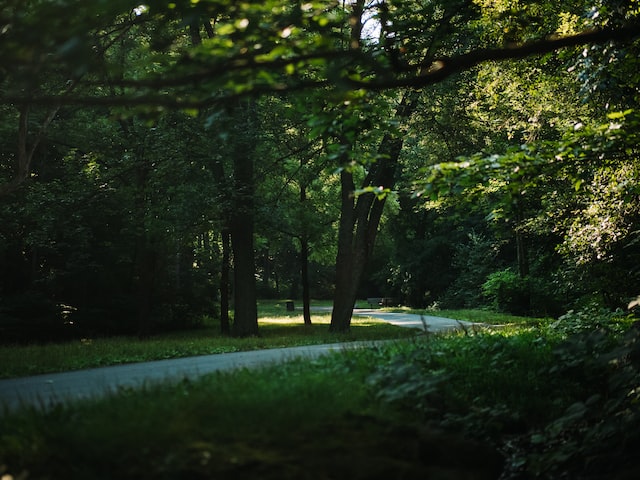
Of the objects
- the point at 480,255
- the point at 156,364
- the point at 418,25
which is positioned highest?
the point at 418,25

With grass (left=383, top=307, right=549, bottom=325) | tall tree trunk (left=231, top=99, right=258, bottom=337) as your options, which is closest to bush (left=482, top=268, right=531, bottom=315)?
grass (left=383, top=307, right=549, bottom=325)

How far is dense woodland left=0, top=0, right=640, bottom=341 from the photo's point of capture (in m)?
4.71

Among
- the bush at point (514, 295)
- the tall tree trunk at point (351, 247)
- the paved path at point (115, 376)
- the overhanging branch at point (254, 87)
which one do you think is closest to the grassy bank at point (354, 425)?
the paved path at point (115, 376)

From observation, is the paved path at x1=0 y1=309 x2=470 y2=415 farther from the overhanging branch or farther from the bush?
Result: the bush

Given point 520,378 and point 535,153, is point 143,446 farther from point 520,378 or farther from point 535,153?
point 535,153

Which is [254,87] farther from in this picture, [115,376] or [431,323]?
[431,323]

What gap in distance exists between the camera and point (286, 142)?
1989cm

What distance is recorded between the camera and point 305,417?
4.74 meters

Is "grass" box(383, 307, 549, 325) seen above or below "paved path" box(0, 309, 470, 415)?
below

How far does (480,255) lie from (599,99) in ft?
82.5

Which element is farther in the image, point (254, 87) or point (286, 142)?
point (286, 142)

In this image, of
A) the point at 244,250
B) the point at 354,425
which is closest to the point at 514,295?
the point at 244,250

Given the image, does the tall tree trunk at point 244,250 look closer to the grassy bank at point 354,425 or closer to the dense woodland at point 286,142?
the dense woodland at point 286,142

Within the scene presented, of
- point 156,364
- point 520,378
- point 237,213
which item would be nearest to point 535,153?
point 520,378
